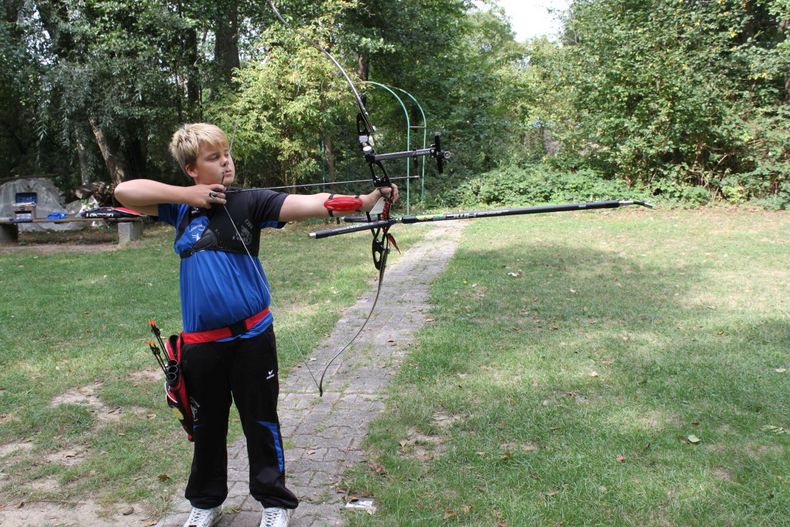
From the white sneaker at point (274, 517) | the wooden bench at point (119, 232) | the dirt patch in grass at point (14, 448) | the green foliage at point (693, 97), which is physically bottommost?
the dirt patch in grass at point (14, 448)

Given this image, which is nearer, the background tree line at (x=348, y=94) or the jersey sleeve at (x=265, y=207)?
the jersey sleeve at (x=265, y=207)

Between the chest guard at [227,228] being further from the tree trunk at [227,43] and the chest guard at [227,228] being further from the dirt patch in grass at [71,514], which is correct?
the tree trunk at [227,43]

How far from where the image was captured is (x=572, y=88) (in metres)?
17.4

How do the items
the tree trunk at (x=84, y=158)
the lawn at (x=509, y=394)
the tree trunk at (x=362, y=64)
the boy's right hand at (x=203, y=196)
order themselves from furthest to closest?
the tree trunk at (x=362, y=64) < the tree trunk at (x=84, y=158) < the lawn at (x=509, y=394) < the boy's right hand at (x=203, y=196)

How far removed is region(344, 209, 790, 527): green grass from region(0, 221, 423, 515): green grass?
1.16 metres

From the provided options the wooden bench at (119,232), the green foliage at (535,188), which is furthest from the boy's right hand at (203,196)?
the green foliage at (535,188)

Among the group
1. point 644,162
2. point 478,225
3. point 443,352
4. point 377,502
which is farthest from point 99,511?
point 644,162

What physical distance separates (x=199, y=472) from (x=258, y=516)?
38cm

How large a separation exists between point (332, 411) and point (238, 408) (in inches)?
63.4

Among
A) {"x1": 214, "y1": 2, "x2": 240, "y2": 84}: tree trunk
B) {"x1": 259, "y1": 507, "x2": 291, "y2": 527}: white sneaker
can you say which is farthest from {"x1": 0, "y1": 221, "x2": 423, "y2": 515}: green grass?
{"x1": 214, "y1": 2, "x2": 240, "y2": 84}: tree trunk

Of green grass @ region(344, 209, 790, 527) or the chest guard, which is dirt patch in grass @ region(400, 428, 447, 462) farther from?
the chest guard

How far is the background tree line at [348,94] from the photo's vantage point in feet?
42.7

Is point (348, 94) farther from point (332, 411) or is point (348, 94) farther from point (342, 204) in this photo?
point (342, 204)

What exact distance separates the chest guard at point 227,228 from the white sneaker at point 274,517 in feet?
3.66
